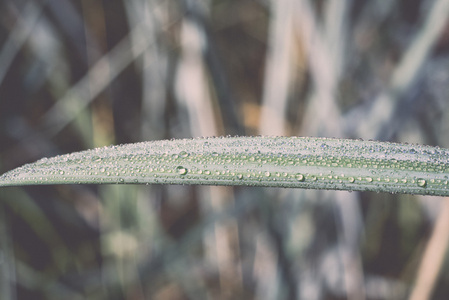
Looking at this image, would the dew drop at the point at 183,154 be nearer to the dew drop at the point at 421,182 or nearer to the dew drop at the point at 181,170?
the dew drop at the point at 181,170

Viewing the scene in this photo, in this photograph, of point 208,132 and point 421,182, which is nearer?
point 421,182

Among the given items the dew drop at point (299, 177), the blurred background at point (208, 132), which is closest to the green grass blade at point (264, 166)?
the dew drop at point (299, 177)

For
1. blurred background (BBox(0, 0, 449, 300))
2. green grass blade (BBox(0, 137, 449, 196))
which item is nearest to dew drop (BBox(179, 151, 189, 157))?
green grass blade (BBox(0, 137, 449, 196))

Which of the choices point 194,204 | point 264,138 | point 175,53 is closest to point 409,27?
point 175,53

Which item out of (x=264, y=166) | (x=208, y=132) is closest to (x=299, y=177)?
(x=264, y=166)

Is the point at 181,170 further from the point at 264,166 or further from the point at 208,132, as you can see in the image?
the point at 208,132
